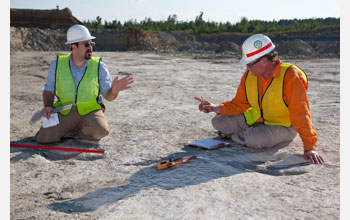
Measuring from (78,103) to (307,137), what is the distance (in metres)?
2.68

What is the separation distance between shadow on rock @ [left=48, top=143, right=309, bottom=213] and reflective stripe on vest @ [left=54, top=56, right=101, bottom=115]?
3.99ft

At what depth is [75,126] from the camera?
180 inches

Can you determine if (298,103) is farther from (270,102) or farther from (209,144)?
(209,144)

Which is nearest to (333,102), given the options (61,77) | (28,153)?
(61,77)

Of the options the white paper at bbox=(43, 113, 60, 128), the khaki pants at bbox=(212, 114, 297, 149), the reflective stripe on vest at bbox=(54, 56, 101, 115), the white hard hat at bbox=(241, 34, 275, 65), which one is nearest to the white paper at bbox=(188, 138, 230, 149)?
the khaki pants at bbox=(212, 114, 297, 149)

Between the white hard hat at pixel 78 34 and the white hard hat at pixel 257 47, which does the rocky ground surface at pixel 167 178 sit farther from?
the white hard hat at pixel 78 34

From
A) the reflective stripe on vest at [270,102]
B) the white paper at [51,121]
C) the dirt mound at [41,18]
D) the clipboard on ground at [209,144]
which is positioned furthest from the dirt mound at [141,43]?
the white paper at [51,121]

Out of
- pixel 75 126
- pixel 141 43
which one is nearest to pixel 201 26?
pixel 141 43

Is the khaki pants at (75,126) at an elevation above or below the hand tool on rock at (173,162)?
above

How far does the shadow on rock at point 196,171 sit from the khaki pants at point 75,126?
930 millimetres

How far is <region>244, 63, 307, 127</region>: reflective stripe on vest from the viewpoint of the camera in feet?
12.4

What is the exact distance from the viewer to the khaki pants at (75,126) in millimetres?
4266

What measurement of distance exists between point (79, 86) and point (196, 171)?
1875 mm

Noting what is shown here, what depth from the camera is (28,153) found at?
156 inches
